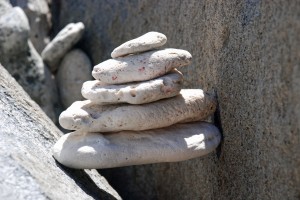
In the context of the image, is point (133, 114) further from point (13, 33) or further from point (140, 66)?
point (13, 33)

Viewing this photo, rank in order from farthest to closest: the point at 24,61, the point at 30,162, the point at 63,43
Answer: the point at 63,43 → the point at 24,61 → the point at 30,162

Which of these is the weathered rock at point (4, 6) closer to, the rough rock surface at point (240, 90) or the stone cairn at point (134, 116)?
the rough rock surface at point (240, 90)

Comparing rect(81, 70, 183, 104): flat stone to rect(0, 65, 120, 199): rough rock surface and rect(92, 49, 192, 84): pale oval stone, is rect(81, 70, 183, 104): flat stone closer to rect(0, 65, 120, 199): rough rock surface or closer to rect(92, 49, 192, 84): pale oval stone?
rect(92, 49, 192, 84): pale oval stone

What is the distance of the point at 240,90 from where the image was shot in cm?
255

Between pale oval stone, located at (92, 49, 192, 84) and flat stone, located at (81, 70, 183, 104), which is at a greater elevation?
pale oval stone, located at (92, 49, 192, 84)

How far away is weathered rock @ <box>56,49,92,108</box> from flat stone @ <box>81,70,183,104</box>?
184 centimetres

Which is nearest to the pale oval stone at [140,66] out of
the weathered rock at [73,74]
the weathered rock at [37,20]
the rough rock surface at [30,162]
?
the rough rock surface at [30,162]

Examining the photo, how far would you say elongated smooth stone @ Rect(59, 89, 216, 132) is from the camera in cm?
257

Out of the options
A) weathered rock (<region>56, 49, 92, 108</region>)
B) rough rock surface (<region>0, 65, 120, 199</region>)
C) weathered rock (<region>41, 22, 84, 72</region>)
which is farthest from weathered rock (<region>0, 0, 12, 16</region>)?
rough rock surface (<region>0, 65, 120, 199</region>)

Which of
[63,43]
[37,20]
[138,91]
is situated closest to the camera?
[138,91]

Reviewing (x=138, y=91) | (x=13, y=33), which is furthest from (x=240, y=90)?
(x=13, y=33)

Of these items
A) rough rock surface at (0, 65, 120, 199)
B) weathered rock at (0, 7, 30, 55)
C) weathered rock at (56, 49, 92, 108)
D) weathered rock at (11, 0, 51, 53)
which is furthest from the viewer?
weathered rock at (11, 0, 51, 53)

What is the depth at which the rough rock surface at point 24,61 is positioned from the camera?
13.9 ft

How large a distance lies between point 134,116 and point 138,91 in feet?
0.34
